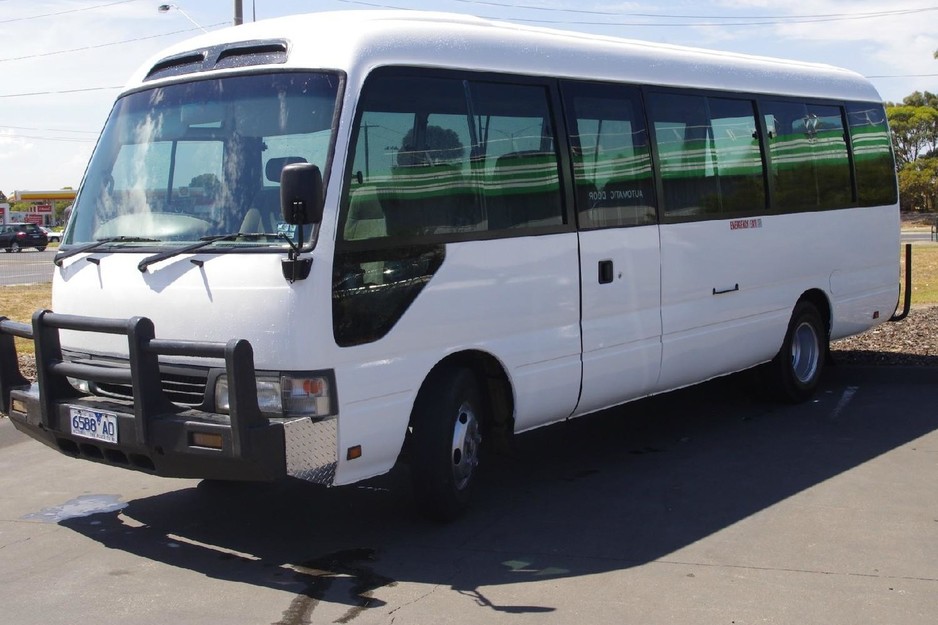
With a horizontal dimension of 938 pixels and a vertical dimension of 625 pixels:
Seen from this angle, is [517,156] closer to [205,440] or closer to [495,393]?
[495,393]

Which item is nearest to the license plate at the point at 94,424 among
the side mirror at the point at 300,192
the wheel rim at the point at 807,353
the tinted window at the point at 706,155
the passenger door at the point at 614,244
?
the side mirror at the point at 300,192

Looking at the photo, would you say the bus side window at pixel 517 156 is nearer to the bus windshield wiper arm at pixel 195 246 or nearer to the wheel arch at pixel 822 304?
the bus windshield wiper arm at pixel 195 246

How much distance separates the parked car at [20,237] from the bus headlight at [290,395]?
2194 inches

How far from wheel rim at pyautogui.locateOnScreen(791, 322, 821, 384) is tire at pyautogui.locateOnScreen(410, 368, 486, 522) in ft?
16.2

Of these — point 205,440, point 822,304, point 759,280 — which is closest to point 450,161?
point 205,440

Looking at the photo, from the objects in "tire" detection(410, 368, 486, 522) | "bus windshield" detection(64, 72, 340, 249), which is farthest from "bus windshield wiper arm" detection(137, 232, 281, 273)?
"tire" detection(410, 368, 486, 522)

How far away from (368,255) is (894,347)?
27.9 ft

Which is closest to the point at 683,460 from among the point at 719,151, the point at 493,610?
the point at 719,151

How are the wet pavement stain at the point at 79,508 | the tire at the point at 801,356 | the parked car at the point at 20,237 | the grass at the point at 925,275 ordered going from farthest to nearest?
the parked car at the point at 20,237 < the grass at the point at 925,275 < the tire at the point at 801,356 < the wet pavement stain at the point at 79,508

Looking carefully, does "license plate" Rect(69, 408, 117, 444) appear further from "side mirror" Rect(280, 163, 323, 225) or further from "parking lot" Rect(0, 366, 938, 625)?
"side mirror" Rect(280, 163, 323, 225)

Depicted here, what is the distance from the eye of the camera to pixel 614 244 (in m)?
8.07

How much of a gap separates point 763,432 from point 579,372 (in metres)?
2.45

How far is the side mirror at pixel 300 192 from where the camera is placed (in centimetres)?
559

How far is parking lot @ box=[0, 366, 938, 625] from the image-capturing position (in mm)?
5406
